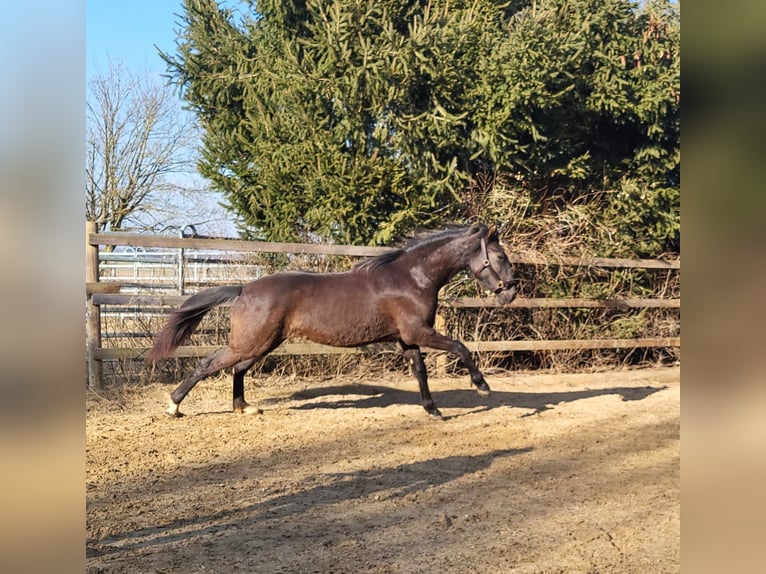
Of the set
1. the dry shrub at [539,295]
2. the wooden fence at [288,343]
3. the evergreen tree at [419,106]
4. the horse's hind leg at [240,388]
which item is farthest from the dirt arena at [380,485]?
the evergreen tree at [419,106]

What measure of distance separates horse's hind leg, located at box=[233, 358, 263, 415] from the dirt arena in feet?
0.69

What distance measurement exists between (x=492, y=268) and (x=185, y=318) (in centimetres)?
296

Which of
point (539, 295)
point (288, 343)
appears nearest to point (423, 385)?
point (288, 343)

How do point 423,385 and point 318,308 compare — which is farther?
point 423,385

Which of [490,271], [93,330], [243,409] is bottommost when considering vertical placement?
[243,409]

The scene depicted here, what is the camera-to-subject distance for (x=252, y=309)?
20.3 ft

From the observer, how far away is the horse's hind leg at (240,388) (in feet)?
20.7

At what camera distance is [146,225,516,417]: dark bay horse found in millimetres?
6188

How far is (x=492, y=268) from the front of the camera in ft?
21.0

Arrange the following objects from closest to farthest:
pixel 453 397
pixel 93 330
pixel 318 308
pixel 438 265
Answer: pixel 318 308, pixel 438 265, pixel 93 330, pixel 453 397

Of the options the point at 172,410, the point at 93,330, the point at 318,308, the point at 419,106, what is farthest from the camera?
the point at 419,106

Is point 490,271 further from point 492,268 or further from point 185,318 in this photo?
point 185,318

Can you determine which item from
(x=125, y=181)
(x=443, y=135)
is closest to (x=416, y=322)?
(x=443, y=135)
